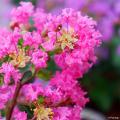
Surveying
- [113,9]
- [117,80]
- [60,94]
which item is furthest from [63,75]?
[117,80]

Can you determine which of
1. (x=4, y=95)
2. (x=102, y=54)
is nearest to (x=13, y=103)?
(x=4, y=95)

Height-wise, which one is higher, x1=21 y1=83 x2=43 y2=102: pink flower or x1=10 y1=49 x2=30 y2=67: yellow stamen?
x1=10 y1=49 x2=30 y2=67: yellow stamen

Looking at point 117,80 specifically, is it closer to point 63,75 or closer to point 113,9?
point 113,9

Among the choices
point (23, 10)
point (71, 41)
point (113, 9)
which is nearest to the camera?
point (71, 41)

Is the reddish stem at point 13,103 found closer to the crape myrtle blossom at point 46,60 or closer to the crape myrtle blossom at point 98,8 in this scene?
the crape myrtle blossom at point 46,60

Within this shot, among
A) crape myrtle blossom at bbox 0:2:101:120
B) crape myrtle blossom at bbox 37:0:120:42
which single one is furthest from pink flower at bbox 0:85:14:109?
crape myrtle blossom at bbox 37:0:120:42

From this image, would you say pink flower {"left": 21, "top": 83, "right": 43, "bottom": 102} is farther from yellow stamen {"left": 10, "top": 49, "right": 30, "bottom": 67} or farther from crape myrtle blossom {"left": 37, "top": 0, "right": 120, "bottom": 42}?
crape myrtle blossom {"left": 37, "top": 0, "right": 120, "bottom": 42}

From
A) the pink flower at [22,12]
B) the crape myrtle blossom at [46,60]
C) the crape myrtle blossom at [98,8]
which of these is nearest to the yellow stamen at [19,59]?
the crape myrtle blossom at [46,60]

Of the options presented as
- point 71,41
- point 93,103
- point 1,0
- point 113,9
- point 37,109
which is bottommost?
point 37,109
